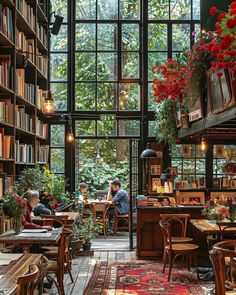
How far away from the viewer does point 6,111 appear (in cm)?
783

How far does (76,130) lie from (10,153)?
16.3ft

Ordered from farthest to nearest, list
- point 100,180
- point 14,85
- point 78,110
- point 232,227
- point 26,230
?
1. point 100,180
2. point 78,110
3. point 14,85
4. point 232,227
5. point 26,230

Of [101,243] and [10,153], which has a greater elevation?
[10,153]

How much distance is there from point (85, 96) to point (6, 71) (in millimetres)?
5347

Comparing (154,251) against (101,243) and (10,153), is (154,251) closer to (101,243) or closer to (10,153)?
(101,243)

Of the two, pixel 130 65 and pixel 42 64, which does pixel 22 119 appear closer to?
pixel 42 64

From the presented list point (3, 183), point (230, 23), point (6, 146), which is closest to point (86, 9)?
point (6, 146)

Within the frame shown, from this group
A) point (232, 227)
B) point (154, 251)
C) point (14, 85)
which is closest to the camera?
point (232, 227)

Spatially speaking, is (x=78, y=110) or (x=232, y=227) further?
(x=78, y=110)

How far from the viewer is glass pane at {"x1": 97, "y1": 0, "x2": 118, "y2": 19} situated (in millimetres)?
13211

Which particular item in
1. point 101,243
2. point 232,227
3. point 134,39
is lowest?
point 101,243

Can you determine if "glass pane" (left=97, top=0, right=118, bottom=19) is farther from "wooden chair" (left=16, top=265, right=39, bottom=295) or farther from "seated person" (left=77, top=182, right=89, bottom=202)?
"wooden chair" (left=16, top=265, right=39, bottom=295)

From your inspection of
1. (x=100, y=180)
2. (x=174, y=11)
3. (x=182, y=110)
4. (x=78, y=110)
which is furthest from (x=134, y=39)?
(x=182, y=110)

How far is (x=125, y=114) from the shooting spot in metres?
13.0
